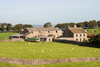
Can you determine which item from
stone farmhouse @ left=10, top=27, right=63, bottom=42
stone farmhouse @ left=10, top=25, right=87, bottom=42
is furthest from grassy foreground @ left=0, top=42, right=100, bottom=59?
stone farmhouse @ left=10, top=27, right=63, bottom=42

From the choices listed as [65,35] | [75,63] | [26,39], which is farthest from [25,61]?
[65,35]

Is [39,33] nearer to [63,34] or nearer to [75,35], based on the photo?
[63,34]

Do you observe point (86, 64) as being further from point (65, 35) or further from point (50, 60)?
point (65, 35)

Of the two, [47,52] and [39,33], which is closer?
[47,52]

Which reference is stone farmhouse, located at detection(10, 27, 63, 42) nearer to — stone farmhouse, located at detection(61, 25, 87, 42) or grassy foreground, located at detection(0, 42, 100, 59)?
stone farmhouse, located at detection(61, 25, 87, 42)

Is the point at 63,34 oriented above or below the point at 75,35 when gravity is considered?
above

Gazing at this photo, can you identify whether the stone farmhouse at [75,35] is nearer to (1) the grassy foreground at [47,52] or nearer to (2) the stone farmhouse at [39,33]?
(2) the stone farmhouse at [39,33]

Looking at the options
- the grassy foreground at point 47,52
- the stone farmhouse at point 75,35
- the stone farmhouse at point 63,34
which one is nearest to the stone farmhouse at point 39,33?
the stone farmhouse at point 63,34


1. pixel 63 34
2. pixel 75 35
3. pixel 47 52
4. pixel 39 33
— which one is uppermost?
pixel 39 33

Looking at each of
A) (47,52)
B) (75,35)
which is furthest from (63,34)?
(47,52)

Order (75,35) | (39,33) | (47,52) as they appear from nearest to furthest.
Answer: (47,52), (75,35), (39,33)

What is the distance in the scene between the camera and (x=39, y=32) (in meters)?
86.0

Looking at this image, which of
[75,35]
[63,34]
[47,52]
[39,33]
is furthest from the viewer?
[39,33]

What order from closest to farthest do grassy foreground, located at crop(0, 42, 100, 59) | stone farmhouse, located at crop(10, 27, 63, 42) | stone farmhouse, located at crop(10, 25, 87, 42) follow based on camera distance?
grassy foreground, located at crop(0, 42, 100, 59) < stone farmhouse, located at crop(10, 25, 87, 42) < stone farmhouse, located at crop(10, 27, 63, 42)
